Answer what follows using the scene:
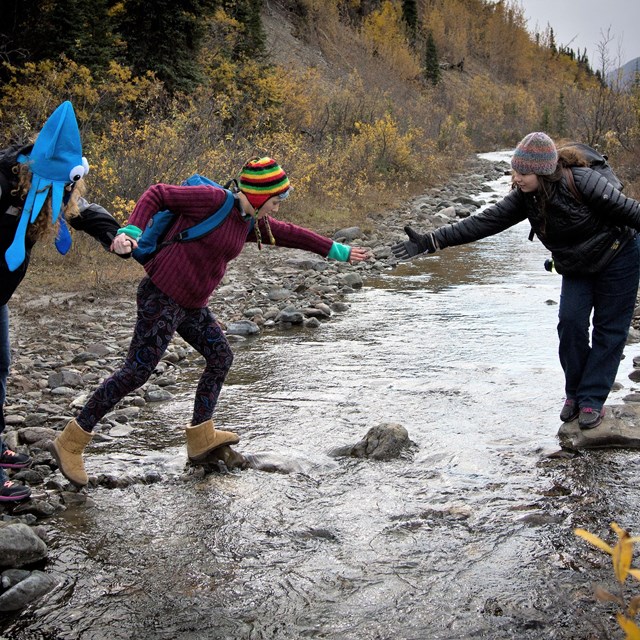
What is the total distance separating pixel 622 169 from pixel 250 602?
66.2ft

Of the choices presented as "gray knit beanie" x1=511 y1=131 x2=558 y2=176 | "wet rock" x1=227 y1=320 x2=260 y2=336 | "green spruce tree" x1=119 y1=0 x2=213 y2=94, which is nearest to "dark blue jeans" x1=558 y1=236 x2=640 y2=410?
"gray knit beanie" x1=511 y1=131 x2=558 y2=176

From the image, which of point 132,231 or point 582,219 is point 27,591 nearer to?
point 132,231

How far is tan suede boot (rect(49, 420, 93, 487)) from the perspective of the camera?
402 cm

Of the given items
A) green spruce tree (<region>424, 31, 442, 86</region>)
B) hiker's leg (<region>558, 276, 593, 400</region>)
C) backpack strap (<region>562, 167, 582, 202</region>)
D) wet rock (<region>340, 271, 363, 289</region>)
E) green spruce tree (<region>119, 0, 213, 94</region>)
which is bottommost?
wet rock (<region>340, 271, 363, 289</region>)

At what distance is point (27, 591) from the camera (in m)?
3.06

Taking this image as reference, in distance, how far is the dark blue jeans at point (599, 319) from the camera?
457 cm

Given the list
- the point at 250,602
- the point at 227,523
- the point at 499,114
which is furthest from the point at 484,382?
the point at 499,114

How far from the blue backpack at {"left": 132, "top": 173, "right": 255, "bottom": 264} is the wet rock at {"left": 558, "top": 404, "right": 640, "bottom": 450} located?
263cm

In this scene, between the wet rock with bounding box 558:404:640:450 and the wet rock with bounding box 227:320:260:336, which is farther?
the wet rock with bounding box 227:320:260:336

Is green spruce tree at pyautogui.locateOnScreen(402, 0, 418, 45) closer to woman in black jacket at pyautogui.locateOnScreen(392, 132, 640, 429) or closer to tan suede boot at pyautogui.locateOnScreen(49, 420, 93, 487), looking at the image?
woman in black jacket at pyautogui.locateOnScreen(392, 132, 640, 429)

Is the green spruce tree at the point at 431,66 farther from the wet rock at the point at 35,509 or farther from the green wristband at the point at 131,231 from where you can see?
the wet rock at the point at 35,509

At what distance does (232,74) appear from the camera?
23.1 metres

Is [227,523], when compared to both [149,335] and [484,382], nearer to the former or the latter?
[149,335]

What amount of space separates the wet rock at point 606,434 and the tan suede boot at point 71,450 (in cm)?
294
